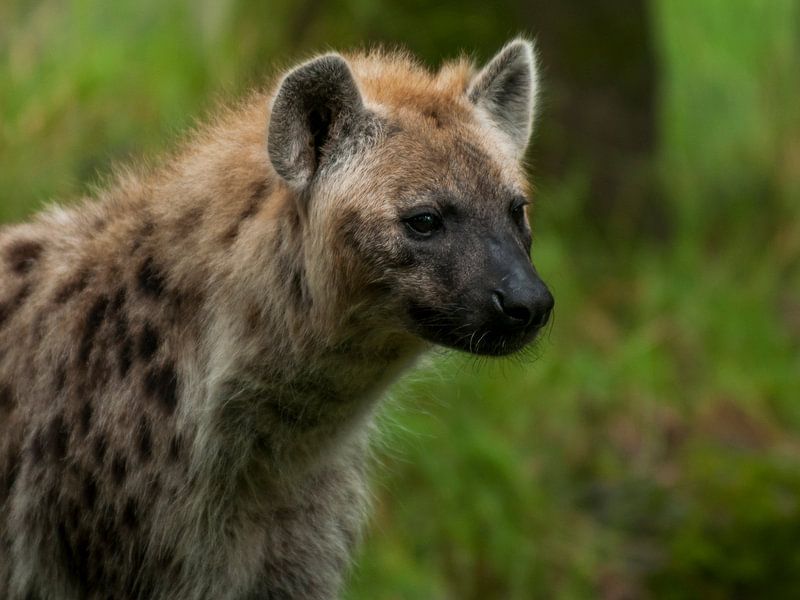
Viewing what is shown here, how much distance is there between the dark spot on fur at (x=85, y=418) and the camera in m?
4.53

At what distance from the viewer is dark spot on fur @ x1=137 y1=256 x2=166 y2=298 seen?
4.55m

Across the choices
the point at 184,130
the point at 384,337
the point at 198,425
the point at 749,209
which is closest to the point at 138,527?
the point at 198,425

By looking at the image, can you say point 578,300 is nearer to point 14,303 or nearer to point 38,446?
point 14,303

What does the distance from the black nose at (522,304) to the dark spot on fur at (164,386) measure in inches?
43.5

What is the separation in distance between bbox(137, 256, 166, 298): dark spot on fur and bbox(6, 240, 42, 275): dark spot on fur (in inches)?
19.1

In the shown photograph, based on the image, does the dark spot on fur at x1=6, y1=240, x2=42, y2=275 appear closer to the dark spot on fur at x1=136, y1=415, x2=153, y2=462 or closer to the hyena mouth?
the dark spot on fur at x1=136, y1=415, x2=153, y2=462

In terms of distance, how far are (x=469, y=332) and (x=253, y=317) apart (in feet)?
2.27

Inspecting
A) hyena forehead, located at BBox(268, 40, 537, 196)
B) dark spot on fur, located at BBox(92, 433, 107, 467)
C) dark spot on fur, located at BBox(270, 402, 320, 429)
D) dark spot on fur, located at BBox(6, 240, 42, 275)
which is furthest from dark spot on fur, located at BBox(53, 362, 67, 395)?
hyena forehead, located at BBox(268, 40, 537, 196)

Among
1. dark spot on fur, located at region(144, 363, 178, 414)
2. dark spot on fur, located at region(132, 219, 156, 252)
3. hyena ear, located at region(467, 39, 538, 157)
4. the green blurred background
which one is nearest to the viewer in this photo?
dark spot on fur, located at region(144, 363, 178, 414)

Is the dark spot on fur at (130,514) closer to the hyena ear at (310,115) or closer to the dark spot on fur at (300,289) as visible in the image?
the dark spot on fur at (300,289)

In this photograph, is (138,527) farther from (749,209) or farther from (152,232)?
(749,209)

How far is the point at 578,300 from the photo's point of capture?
8789mm

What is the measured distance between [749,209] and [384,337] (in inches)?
257

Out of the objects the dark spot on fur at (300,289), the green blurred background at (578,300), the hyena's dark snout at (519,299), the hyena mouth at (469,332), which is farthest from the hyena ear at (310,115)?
the green blurred background at (578,300)
